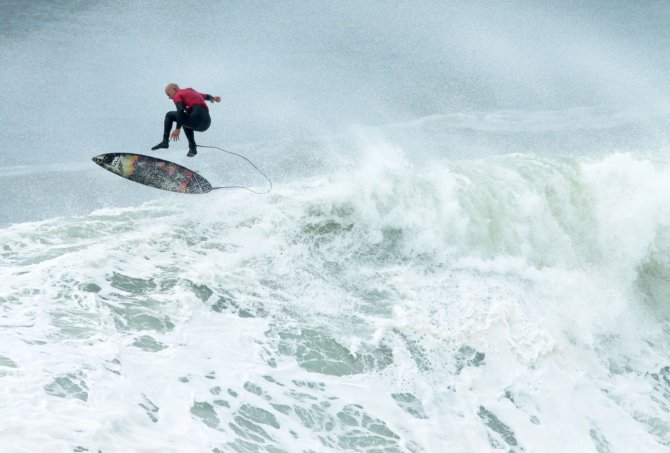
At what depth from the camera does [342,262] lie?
39.8 ft

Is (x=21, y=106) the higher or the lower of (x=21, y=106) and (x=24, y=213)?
the higher

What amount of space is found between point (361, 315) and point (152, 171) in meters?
4.87

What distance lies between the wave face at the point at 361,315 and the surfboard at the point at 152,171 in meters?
0.65

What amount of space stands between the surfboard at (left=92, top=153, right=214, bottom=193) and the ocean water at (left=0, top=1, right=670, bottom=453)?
0.60 meters

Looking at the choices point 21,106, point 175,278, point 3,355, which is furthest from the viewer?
point 21,106

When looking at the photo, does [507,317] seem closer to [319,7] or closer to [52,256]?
[52,256]

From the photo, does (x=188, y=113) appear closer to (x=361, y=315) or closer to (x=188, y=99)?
(x=188, y=99)

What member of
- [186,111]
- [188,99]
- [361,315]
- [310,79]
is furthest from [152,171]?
[310,79]

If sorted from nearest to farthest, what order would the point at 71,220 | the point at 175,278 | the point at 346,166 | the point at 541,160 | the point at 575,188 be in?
the point at 175,278 → the point at 71,220 → the point at 575,188 → the point at 541,160 → the point at 346,166

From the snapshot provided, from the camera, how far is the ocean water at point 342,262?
815 cm

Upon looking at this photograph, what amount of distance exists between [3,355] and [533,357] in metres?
6.71

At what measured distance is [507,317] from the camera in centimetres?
1054

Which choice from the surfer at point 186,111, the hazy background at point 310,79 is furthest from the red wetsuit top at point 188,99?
the hazy background at point 310,79

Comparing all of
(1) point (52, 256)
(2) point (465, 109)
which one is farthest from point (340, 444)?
(2) point (465, 109)
